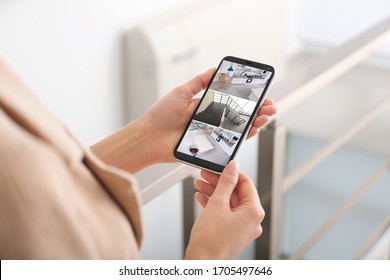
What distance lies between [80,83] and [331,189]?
0.91 metres

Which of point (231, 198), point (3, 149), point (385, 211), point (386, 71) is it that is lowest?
point (385, 211)

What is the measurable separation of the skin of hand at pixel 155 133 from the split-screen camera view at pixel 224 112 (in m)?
0.02

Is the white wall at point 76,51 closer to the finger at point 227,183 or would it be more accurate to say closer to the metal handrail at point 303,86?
the metal handrail at point 303,86

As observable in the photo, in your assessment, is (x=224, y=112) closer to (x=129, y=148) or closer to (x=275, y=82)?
(x=129, y=148)

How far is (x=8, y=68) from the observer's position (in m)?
0.39

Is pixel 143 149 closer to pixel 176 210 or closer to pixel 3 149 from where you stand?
pixel 3 149

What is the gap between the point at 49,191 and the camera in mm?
365

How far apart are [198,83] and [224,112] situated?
0.17 ft

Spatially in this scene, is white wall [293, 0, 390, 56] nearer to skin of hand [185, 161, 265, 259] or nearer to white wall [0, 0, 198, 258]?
white wall [0, 0, 198, 258]

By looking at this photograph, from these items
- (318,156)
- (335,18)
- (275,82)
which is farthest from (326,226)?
(335,18)

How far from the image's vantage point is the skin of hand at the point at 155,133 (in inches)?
29.3

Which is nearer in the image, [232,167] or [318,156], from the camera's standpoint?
[232,167]

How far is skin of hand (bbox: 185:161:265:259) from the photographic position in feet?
1.98
